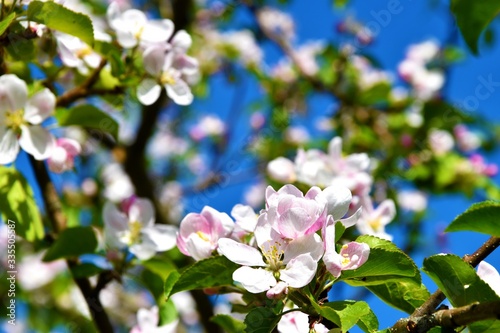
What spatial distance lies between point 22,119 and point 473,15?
0.87 metres

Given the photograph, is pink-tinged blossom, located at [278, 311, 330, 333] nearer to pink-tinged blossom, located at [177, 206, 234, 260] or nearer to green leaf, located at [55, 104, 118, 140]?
pink-tinged blossom, located at [177, 206, 234, 260]

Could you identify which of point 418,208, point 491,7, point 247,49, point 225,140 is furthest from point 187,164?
point 491,7

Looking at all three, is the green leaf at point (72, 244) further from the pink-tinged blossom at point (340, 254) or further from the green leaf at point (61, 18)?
the pink-tinged blossom at point (340, 254)

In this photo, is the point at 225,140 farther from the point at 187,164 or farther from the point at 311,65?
the point at 311,65

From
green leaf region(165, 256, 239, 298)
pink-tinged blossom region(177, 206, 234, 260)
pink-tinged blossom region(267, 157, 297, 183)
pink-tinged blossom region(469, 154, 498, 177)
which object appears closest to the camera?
green leaf region(165, 256, 239, 298)

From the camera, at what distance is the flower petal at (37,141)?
1186 millimetres

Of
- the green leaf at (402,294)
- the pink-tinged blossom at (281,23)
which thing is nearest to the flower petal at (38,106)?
the green leaf at (402,294)

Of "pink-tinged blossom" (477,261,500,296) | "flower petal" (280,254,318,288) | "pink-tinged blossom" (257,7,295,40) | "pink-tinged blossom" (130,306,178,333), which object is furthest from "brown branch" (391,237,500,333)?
"pink-tinged blossom" (257,7,295,40)

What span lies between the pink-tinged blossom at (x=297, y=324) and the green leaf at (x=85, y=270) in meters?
0.55

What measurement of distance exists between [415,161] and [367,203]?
1428 millimetres

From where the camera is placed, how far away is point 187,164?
14.8ft

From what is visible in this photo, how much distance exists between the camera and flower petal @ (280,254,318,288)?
0.84m

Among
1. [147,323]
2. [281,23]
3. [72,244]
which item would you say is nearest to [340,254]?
[147,323]

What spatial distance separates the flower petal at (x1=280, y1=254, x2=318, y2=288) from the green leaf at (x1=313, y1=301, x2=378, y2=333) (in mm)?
37
